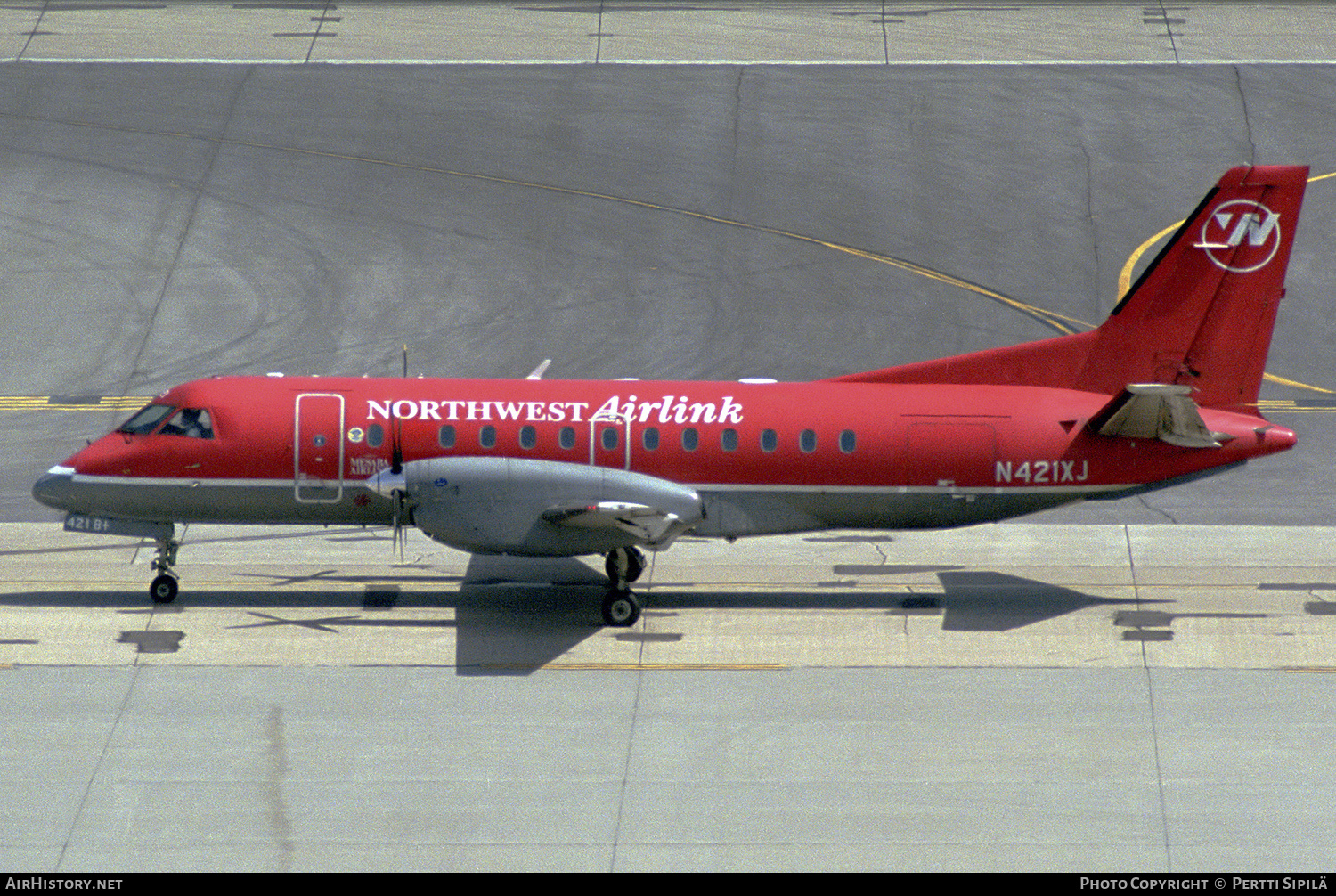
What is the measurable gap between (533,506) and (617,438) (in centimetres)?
195

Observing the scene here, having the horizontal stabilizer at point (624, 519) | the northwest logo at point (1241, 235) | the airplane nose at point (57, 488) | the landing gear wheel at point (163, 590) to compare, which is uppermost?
the northwest logo at point (1241, 235)

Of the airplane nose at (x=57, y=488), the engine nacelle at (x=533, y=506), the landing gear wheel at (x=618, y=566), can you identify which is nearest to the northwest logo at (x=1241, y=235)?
the engine nacelle at (x=533, y=506)

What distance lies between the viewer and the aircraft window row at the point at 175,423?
76.7 feet

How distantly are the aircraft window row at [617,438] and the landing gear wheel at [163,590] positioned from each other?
12.3 feet

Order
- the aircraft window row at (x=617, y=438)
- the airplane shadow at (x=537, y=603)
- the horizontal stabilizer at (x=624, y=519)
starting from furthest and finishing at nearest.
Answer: the aircraft window row at (x=617, y=438)
the airplane shadow at (x=537, y=603)
the horizontal stabilizer at (x=624, y=519)

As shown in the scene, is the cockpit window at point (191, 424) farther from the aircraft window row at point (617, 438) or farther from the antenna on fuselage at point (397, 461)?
the antenna on fuselage at point (397, 461)

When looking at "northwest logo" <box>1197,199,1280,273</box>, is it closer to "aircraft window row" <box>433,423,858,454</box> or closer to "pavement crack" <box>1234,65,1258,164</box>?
"aircraft window row" <box>433,423,858,454</box>

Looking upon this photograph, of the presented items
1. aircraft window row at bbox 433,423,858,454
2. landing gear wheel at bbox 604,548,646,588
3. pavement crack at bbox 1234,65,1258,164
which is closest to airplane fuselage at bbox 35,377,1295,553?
aircraft window row at bbox 433,423,858,454

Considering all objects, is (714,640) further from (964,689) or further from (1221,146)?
(1221,146)

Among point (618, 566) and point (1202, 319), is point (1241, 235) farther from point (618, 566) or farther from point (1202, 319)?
point (618, 566)

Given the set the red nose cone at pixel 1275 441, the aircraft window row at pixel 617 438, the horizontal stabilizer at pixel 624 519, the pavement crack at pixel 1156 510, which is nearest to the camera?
the horizontal stabilizer at pixel 624 519

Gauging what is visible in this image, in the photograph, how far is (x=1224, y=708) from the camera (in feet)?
65.3

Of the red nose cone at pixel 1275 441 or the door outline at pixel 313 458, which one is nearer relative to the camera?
the door outline at pixel 313 458

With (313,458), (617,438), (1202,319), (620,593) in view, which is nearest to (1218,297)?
(1202,319)
